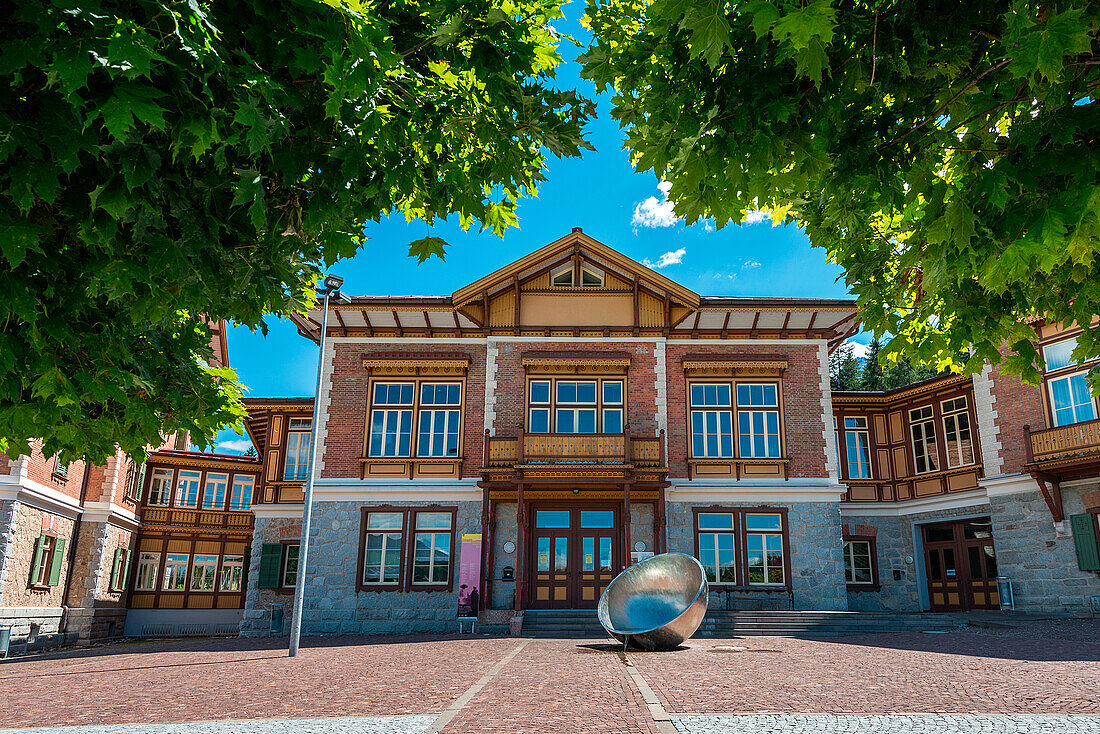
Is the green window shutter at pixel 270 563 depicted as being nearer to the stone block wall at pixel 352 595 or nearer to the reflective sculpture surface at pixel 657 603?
the stone block wall at pixel 352 595

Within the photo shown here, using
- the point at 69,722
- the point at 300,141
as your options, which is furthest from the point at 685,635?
the point at 300,141

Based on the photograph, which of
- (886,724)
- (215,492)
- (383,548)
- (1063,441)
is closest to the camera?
(886,724)

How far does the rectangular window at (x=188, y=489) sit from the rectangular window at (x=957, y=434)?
25.4 m

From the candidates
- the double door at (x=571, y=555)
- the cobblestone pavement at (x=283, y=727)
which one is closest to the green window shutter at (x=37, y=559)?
the double door at (x=571, y=555)

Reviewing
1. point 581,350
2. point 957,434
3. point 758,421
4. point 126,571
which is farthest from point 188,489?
point 957,434

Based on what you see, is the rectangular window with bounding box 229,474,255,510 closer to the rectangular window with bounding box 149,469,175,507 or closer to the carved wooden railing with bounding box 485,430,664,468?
the rectangular window with bounding box 149,469,175,507

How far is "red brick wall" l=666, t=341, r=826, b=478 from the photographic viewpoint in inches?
744

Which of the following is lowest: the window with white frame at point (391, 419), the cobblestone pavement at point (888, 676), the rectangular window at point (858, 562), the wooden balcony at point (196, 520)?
the cobblestone pavement at point (888, 676)

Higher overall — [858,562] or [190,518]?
[190,518]

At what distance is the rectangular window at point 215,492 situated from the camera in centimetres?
2794

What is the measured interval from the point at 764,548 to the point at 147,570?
844 inches

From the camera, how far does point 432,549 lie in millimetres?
18453

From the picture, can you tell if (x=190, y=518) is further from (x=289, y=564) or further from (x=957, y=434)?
(x=957, y=434)

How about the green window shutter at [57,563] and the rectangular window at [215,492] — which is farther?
the rectangular window at [215,492]
